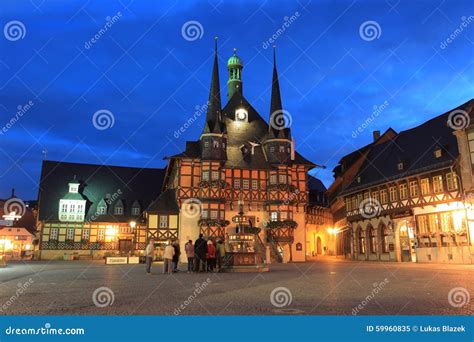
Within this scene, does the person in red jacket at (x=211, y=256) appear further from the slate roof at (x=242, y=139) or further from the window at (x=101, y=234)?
the window at (x=101, y=234)

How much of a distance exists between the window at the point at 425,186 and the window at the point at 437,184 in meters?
0.60

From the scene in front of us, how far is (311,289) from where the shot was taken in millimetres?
12047

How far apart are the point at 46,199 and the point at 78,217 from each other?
5085 mm

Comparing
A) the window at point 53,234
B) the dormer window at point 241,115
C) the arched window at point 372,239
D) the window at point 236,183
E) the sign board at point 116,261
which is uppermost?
the dormer window at point 241,115

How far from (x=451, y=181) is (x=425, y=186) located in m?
2.55

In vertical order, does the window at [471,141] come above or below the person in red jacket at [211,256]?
above

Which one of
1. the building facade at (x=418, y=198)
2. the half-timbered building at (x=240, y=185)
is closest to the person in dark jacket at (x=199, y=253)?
the half-timbered building at (x=240, y=185)

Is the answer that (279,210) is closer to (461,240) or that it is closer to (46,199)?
(461,240)

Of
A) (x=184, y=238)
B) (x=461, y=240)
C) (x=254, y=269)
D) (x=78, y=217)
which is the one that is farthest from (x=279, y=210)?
(x=78, y=217)

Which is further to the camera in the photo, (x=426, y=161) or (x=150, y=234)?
(x=150, y=234)

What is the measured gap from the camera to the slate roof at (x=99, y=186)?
53.5 m

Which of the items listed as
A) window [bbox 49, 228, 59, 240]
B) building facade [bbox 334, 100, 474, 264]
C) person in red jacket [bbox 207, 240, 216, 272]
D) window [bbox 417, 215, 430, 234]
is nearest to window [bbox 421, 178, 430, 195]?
building facade [bbox 334, 100, 474, 264]

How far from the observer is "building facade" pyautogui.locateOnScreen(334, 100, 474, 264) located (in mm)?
28438

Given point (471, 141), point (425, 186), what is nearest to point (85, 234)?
point (425, 186)
